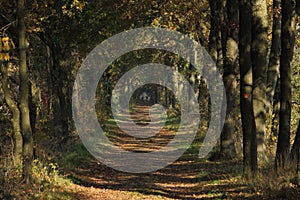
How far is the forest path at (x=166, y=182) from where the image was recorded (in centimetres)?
1387

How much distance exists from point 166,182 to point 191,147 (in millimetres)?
10399

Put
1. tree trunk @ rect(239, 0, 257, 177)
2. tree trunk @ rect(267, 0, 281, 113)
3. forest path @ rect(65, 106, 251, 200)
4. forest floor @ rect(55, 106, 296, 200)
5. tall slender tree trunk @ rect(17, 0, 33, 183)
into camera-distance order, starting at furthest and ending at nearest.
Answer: tree trunk @ rect(267, 0, 281, 113) < tree trunk @ rect(239, 0, 257, 177) < forest path @ rect(65, 106, 251, 200) < forest floor @ rect(55, 106, 296, 200) < tall slender tree trunk @ rect(17, 0, 33, 183)

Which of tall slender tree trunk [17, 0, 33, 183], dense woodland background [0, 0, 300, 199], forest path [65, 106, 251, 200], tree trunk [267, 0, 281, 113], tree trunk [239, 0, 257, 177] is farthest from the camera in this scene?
tree trunk [267, 0, 281, 113]

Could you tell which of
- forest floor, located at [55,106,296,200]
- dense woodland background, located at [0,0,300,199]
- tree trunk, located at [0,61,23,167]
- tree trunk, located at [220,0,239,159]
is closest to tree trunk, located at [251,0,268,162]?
dense woodland background, located at [0,0,300,199]

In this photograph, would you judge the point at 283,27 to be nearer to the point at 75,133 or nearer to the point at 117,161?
the point at 117,161

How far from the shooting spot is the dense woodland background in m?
12.7

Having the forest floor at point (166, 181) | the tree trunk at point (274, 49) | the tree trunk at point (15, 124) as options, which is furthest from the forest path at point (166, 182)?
the tree trunk at point (274, 49)

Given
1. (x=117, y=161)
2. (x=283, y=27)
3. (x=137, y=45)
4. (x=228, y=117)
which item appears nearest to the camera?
(x=283, y=27)

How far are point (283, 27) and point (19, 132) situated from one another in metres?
7.74

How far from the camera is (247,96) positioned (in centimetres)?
1450

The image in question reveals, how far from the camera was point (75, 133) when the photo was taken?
26641 millimetres

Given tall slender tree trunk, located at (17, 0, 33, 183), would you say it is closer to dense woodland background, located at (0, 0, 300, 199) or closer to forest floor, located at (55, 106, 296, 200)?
dense woodland background, located at (0, 0, 300, 199)

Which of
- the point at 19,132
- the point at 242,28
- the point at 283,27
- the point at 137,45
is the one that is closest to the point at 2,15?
the point at 19,132

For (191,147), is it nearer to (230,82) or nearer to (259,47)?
(230,82)
